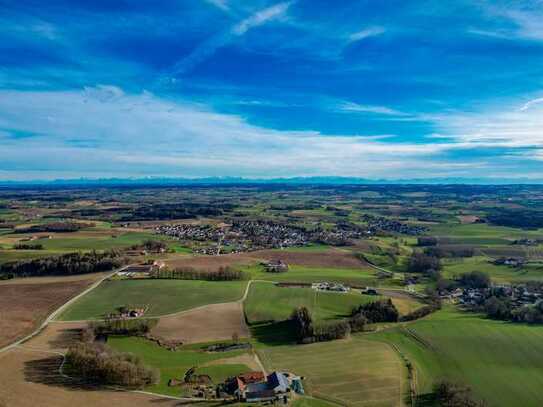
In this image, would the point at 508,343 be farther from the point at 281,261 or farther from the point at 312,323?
the point at 281,261

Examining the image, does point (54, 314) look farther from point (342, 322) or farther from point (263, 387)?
point (342, 322)

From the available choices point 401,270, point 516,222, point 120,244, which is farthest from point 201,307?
point 516,222

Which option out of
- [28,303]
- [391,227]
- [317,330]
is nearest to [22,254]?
[28,303]

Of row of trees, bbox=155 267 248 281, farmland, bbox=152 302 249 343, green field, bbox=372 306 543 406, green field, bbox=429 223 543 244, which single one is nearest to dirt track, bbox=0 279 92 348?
row of trees, bbox=155 267 248 281

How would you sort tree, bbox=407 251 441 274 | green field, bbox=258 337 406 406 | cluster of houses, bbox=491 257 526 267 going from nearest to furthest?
green field, bbox=258 337 406 406 < tree, bbox=407 251 441 274 < cluster of houses, bbox=491 257 526 267

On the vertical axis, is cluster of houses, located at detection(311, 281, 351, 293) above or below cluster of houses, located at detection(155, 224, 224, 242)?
below

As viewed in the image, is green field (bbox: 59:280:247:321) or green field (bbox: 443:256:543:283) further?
green field (bbox: 443:256:543:283)

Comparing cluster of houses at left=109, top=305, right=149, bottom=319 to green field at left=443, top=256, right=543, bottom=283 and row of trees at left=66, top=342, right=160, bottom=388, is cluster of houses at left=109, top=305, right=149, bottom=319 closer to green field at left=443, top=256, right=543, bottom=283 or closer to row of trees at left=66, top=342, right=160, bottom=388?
row of trees at left=66, top=342, right=160, bottom=388
